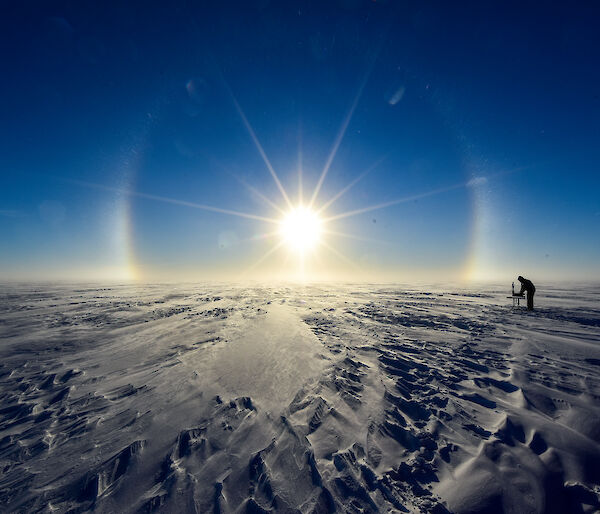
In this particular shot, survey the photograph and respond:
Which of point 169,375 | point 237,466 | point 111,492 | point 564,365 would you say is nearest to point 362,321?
point 564,365

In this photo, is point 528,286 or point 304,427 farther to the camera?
A: point 528,286

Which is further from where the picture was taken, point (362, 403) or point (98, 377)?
point (98, 377)

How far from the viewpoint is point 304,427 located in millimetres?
Answer: 4551

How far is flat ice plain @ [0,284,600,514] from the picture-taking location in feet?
10.4

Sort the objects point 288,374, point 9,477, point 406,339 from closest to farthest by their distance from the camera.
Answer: point 9,477, point 288,374, point 406,339

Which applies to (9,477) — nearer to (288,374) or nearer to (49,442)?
(49,442)

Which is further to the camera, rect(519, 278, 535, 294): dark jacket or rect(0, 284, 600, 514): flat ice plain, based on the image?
rect(519, 278, 535, 294): dark jacket

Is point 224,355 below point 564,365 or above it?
below

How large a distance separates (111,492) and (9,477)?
178 cm

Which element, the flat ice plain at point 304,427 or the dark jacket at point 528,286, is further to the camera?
the dark jacket at point 528,286

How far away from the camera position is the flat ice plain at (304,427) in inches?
125

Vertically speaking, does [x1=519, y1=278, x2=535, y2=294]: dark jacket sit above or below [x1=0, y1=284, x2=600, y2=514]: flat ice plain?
above

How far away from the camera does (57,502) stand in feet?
10.2

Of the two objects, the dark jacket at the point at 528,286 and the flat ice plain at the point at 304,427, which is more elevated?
the dark jacket at the point at 528,286
